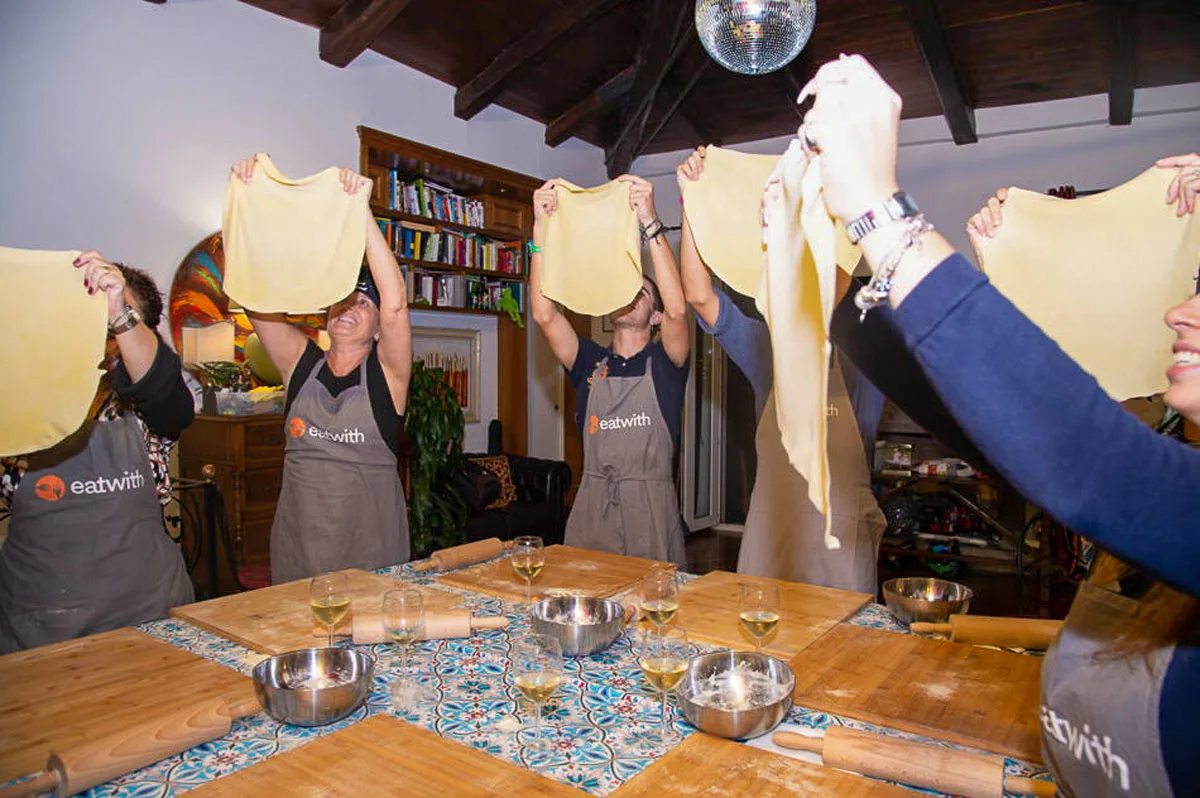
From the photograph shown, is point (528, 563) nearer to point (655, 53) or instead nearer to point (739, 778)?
point (739, 778)

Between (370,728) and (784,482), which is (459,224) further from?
(370,728)

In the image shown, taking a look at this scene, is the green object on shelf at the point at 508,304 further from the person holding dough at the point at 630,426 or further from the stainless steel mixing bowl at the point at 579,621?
the stainless steel mixing bowl at the point at 579,621

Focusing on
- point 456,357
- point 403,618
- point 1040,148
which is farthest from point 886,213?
point 1040,148

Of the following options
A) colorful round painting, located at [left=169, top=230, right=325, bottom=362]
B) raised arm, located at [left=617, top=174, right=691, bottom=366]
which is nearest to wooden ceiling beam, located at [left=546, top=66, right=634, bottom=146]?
colorful round painting, located at [left=169, top=230, right=325, bottom=362]

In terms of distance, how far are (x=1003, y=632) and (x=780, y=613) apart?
0.42 meters


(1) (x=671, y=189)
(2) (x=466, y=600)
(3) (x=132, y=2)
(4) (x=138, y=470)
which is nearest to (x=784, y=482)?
(2) (x=466, y=600)

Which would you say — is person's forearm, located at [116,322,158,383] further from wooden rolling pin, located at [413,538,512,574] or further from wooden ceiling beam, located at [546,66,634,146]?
wooden ceiling beam, located at [546,66,634,146]

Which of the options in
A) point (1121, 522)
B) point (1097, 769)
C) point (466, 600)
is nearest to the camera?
point (1121, 522)

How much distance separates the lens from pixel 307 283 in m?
2.36

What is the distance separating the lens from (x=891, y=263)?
743 millimetres

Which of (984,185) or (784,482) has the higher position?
(984,185)

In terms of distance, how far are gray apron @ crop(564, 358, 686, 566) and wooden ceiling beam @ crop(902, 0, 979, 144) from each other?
Answer: 10.1ft

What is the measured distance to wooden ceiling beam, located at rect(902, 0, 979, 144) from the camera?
14.7 feet

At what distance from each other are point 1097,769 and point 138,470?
2.09 meters
